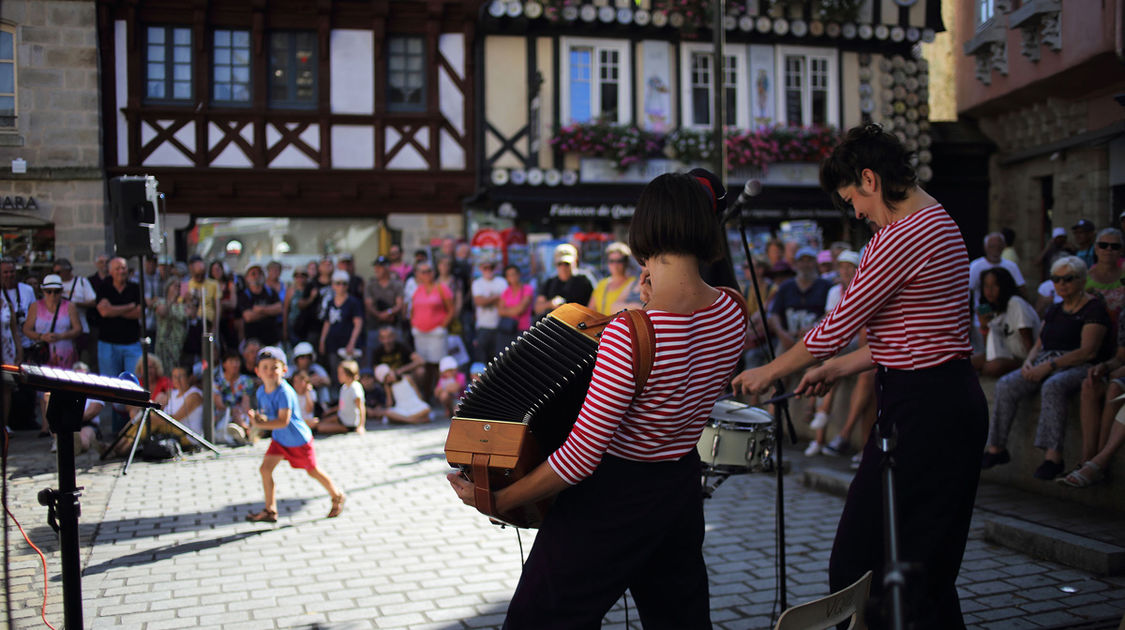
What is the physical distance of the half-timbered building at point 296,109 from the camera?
16688 mm

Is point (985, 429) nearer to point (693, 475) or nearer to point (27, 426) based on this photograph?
point (693, 475)

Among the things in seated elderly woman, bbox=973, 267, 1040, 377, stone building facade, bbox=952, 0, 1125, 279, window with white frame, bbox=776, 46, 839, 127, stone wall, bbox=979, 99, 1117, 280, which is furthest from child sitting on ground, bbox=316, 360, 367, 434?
window with white frame, bbox=776, 46, 839, 127

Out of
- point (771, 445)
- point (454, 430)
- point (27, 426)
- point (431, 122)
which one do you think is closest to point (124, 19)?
point (431, 122)

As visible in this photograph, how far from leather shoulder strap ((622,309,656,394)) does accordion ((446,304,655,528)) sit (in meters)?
0.01

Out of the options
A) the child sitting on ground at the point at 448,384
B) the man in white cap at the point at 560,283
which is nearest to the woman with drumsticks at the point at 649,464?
the man in white cap at the point at 560,283

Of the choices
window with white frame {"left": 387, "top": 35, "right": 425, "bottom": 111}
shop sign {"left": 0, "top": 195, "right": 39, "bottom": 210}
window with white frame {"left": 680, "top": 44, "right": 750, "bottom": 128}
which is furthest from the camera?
window with white frame {"left": 680, "top": 44, "right": 750, "bottom": 128}

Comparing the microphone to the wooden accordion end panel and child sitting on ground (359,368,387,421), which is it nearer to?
the wooden accordion end panel

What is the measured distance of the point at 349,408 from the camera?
1095 centimetres

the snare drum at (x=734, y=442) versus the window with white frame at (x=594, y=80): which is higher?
the window with white frame at (x=594, y=80)

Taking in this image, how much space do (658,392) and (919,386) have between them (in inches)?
42.5

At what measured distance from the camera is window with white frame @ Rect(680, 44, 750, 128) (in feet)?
62.7

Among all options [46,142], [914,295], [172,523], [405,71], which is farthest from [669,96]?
[914,295]

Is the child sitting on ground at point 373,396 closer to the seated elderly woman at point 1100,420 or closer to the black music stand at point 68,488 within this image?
the seated elderly woman at point 1100,420

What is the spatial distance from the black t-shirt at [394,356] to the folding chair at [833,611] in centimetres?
962
